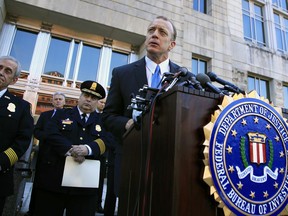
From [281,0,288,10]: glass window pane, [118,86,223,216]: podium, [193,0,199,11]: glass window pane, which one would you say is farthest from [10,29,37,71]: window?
[281,0,288,10]: glass window pane

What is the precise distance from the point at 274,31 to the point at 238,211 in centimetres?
1341

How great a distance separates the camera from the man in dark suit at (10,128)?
6.85ft

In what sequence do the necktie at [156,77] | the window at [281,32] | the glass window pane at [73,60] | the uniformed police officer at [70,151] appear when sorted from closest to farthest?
the necktie at [156,77], the uniformed police officer at [70,151], the glass window pane at [73,60], the window at [281,32]

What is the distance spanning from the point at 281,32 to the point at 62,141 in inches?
531

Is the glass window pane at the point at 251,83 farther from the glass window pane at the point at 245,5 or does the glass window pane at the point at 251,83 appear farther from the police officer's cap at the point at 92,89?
the police officer's cap at the point at 92,89

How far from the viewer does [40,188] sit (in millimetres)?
2469

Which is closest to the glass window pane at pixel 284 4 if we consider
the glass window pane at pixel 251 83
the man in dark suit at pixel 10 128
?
the glass window pane at pixel 251 83

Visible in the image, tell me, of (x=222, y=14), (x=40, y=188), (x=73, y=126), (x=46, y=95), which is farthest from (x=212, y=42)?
(x=40, y=188)

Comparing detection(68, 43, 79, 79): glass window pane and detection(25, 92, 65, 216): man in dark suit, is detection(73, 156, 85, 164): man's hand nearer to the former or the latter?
detection(25, 92, 65, 216): man in dark suit

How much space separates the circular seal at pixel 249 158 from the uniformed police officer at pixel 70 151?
187cm

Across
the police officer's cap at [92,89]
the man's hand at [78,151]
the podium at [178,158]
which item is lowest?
the podium at [178,158]

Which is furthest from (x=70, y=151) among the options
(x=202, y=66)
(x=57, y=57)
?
(x=202, y=66)

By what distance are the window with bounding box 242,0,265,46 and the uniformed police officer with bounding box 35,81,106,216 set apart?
1034 centimetres

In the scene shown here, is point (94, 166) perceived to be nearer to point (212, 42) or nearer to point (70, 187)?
point (70, 187)
